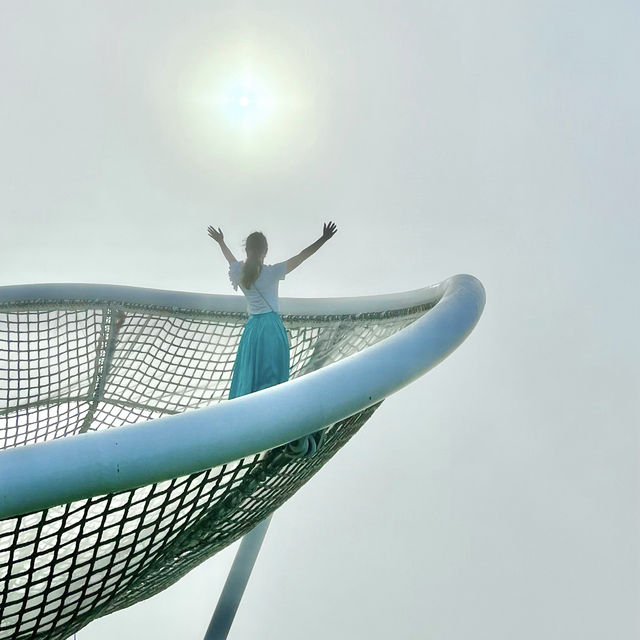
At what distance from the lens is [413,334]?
5.78ft

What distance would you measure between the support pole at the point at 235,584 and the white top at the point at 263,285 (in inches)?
39.9

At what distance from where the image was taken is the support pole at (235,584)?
329 centimetres

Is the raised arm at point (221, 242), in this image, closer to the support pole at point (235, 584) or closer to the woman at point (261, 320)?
the woman at point (261, 320)

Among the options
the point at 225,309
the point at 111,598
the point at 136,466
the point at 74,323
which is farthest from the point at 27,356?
the point at 136,466

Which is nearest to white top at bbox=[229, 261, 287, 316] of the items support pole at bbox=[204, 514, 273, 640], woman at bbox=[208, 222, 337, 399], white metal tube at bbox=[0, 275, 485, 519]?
woman at bbox=[208, 222, 337, 399]

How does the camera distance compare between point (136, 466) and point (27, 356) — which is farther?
point (27, 356)

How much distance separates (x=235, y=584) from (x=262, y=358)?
1.20 m

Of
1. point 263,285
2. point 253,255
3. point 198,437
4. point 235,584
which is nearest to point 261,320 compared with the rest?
point 263,285

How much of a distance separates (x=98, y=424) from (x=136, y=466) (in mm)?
2966

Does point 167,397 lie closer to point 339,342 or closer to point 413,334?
point 339,342

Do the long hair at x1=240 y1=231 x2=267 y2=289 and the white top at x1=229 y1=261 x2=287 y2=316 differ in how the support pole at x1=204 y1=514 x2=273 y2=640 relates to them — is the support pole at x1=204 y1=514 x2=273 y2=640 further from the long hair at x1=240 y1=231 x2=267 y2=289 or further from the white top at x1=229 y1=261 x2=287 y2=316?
the long hair at x1=240 y1=231 x2=267 y2=289

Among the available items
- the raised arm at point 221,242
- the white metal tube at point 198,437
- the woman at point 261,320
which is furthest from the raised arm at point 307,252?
the white metal tube at point 198,437

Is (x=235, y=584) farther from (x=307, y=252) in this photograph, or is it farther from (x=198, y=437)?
(x=198, y=437)

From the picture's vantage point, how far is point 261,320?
284cm
